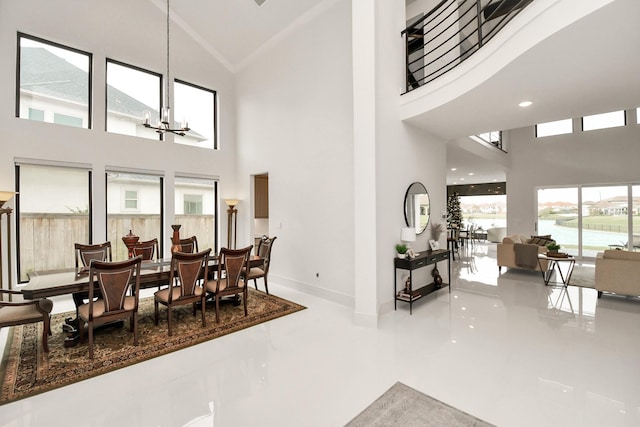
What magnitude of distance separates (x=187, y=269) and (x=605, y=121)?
1177cm

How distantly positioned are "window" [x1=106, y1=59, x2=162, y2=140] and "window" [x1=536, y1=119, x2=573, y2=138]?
11.0m

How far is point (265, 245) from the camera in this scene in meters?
4.99

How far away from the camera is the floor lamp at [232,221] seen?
22.2 feet

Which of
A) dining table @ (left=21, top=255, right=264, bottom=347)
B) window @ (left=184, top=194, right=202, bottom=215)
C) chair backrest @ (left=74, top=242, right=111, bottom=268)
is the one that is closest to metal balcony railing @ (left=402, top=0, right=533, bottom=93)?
dining table @ (left=21, top=255, right=264, bottom=347)

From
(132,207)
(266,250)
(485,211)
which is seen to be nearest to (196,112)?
(132,207)

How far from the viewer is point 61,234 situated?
4980mm

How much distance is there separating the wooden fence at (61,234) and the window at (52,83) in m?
1.76

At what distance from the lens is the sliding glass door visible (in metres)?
7.73

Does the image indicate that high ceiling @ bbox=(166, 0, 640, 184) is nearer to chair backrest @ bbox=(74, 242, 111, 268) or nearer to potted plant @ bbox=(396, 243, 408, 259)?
potted plant @ bbox=(396, 243, 408, 259)

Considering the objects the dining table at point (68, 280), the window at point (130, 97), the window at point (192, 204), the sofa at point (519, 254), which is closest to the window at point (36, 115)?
the window at point (130, 97)

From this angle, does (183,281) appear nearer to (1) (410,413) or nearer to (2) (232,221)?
(1) (410,413)

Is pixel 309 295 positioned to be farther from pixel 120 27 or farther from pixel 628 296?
pixel 120 27

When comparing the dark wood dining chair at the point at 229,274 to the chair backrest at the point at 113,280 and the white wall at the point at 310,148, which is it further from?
the white wall at the point at 310,148

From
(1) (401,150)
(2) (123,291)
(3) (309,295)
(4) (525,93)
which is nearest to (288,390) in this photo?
(2) (123,291)
